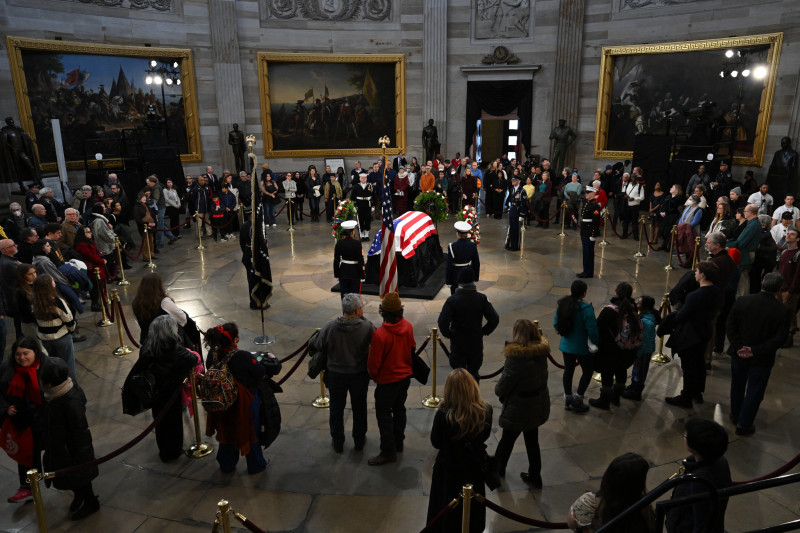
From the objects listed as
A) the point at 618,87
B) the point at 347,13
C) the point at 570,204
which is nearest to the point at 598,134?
the point at 618,87

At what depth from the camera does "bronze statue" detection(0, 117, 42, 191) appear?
1546cm

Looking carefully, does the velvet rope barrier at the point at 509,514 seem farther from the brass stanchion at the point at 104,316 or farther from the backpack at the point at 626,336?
the brass stanchion at the point at 104,316

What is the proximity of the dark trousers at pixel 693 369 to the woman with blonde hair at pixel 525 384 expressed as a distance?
259 cm

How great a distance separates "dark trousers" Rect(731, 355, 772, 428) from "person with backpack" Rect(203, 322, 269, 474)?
5027 mm

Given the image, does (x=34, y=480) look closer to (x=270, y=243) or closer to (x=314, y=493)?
(x=314, y=493)

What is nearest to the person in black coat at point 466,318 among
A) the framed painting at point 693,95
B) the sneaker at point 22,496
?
the sneaker at point 22,496

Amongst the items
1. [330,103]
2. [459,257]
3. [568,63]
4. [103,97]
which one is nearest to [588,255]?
[459,257]

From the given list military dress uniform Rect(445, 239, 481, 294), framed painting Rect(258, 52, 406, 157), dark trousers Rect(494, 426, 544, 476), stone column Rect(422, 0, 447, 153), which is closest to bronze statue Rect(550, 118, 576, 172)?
stone column Rect(422, 0, 447, 153)

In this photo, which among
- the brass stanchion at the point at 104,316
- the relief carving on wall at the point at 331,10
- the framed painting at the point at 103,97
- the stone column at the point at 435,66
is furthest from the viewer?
the stone column at the point at 435,66

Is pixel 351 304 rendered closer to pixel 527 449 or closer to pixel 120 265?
pixel 527 449

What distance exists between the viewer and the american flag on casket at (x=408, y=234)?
36.1 feet

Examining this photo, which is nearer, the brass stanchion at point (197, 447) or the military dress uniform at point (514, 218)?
the brass stanchion at point (197, 447)

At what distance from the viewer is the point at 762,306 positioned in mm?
6016

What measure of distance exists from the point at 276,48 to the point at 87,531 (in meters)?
19.4
